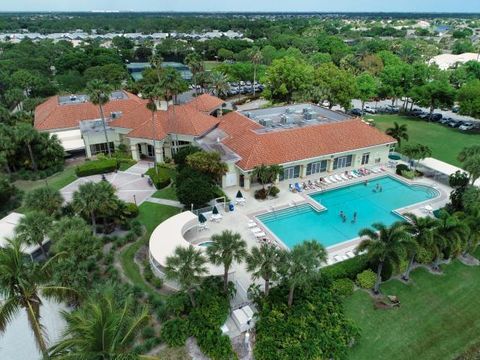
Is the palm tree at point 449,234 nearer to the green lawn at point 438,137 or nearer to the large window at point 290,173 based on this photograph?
the large window at point 290,173

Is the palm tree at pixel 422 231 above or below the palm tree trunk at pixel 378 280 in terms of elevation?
above

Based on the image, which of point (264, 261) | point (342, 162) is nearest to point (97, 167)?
point (264, 261)

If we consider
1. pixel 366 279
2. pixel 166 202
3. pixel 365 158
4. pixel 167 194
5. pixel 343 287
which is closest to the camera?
pixel 343 287

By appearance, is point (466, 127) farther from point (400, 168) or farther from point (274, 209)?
point (274, 209)

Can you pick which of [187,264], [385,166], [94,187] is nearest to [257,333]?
[187,264]

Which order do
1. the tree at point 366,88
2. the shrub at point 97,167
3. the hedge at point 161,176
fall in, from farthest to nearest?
the tree at point 366,88 < the shrub at point 97,167 < the hedge at point 161,176

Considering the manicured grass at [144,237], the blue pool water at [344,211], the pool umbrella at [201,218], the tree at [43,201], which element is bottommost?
Result: the blue pool water at [344,211]

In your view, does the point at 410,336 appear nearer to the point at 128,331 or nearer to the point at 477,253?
the point at 477,253

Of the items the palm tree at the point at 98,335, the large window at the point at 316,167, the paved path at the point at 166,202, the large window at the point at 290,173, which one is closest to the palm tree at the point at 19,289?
the palm tree at the point at 98,335
